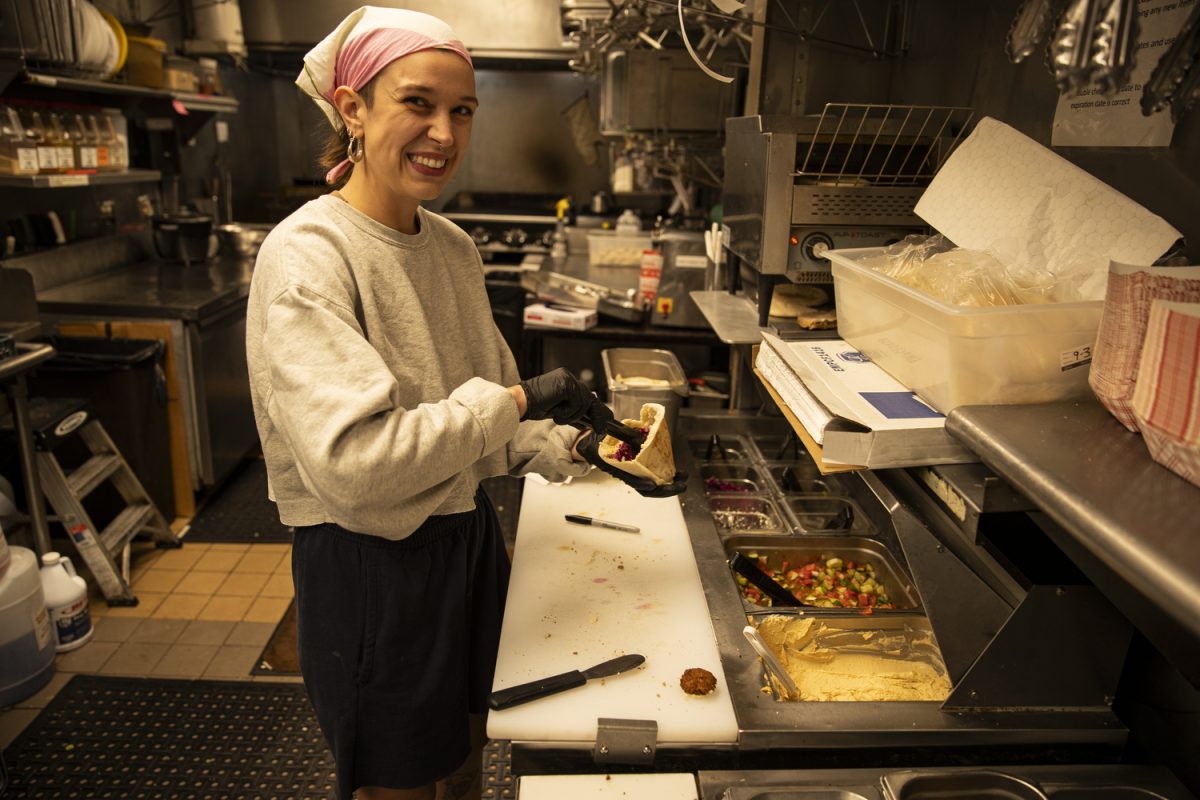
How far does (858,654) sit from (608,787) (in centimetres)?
62

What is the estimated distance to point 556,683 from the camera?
1.31 metres

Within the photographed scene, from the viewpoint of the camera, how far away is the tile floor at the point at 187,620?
2.71 metres

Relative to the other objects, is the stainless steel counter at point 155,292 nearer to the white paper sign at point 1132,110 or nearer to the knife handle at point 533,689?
the knife handle at point 533,689

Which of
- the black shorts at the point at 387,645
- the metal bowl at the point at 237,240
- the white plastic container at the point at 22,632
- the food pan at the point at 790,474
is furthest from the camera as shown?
the metal bowl at the point at 237,240

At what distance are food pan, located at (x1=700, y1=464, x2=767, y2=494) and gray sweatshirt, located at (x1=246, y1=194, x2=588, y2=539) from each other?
0.76 m

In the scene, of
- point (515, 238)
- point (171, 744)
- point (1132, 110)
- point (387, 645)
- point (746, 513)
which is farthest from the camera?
point (515, 238)

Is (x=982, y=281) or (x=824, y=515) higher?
(x=982, y=281)

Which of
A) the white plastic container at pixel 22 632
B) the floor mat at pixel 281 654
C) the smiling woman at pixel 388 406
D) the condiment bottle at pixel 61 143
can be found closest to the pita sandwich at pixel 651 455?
the smiling woman at pixel 388 406

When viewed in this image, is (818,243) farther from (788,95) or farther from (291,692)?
(291,692)

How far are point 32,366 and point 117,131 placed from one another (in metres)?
1.97

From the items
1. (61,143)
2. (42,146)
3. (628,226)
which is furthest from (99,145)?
(628,226)

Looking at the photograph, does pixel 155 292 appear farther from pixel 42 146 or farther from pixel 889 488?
pixel 889 488

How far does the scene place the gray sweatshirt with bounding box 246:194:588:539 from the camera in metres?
1.15

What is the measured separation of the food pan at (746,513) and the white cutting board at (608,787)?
2.50 feet
